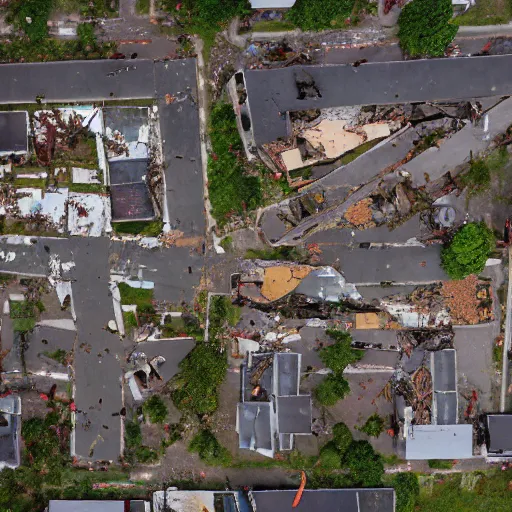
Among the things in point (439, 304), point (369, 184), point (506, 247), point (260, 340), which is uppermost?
point (369, 184)

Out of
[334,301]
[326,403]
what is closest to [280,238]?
[334,301]

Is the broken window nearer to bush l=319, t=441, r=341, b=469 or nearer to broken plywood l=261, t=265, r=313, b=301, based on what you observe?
broken plywood l=261, t=265, r=313, b=301

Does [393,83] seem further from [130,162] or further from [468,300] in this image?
[130,162]

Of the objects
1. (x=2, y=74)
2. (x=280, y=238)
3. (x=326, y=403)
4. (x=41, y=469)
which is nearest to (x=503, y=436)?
(x=326, y=403)

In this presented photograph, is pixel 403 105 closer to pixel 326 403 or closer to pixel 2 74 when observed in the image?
pixel 326 403

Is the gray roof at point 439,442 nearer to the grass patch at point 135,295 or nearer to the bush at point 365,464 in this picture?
the bush at point 365,464

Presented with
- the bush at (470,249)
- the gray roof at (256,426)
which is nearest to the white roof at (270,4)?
the bush at (470,249)

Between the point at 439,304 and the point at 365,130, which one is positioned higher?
the point at 365,130
